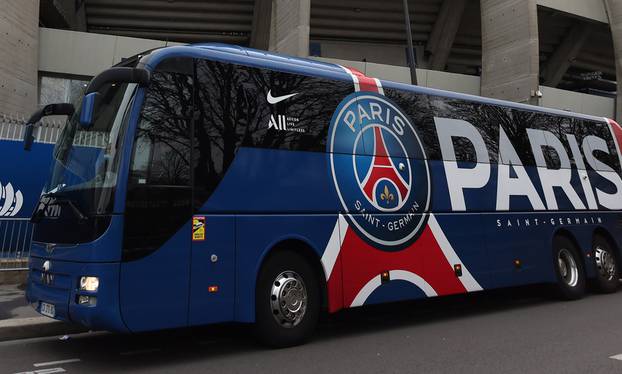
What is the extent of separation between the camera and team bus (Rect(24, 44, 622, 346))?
Result: 5154mm

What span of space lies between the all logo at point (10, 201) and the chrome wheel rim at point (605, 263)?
11.7m

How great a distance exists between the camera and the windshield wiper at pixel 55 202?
16.9 ft

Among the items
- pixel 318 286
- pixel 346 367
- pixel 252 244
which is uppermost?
pixel 252 244

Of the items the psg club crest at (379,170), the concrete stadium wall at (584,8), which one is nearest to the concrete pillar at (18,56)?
the psg club crest at (379,170)

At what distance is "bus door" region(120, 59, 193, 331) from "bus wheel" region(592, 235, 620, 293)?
879cm

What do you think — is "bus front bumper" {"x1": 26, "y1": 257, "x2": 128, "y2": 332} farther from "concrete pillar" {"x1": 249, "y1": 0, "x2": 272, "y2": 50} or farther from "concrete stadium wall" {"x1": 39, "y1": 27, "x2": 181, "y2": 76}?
"concrete pillar" {"x1": 249, "y1": 0, "x2": 272, "y2": 50}

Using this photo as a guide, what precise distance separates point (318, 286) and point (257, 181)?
60.9 inches

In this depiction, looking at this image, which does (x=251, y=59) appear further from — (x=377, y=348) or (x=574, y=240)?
(x=574, y=240)

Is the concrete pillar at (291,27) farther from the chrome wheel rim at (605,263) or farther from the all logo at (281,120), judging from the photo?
the all logo at (281,120)

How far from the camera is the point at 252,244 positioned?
592 cm

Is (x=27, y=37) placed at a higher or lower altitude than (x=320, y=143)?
higher

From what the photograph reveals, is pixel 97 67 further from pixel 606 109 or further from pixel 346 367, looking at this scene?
pixel 606 109

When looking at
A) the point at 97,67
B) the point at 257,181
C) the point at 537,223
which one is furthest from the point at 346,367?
the point at 97,67

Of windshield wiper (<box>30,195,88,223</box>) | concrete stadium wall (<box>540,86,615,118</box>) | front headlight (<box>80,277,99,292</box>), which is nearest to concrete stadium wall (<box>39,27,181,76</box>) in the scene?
windshield wiper (<box>30,195,88,223</box>)
